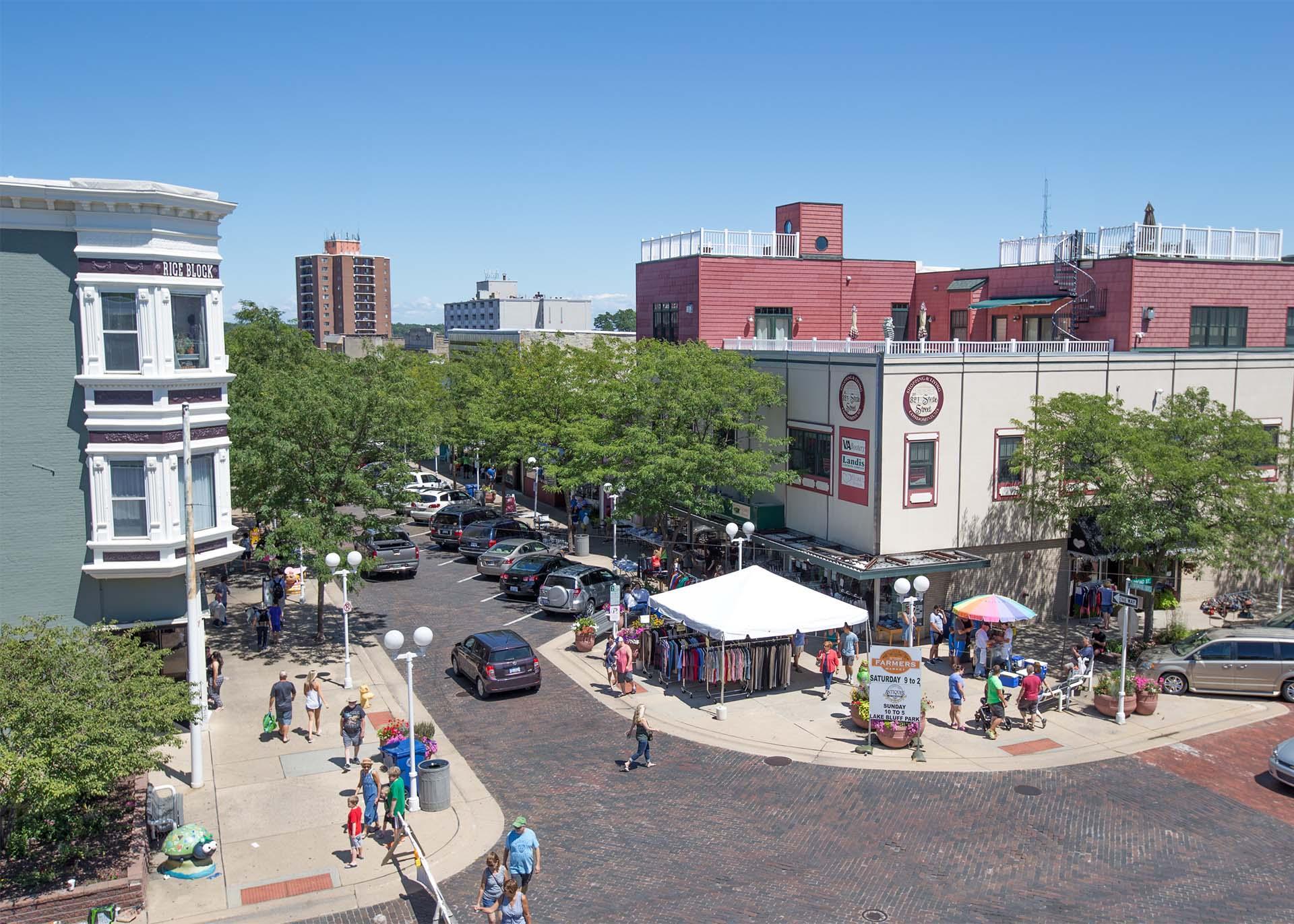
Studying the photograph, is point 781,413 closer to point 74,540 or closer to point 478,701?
point 478,701

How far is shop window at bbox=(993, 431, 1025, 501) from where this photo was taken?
29.9 metres

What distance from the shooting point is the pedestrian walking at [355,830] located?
52.0ft

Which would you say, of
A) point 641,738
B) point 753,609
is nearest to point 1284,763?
point 753,609

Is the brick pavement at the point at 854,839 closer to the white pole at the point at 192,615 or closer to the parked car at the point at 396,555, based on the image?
the white pole at the point at 192,615

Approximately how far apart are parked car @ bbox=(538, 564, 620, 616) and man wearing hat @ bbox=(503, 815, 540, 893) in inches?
667

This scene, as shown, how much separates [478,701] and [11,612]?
33.1 feet

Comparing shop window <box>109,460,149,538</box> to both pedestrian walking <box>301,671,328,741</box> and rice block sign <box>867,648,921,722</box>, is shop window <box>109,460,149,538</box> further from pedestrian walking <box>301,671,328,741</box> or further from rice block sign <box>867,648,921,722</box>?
rice block sign <box>867,648,921,722</box>

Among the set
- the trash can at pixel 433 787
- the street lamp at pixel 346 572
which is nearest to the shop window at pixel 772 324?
the street lamp at pixel 346 572

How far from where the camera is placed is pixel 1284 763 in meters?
19.1

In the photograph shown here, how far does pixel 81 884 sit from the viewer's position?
14.2m

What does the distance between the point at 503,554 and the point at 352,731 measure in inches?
678

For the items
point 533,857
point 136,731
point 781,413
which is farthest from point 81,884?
point 781,413

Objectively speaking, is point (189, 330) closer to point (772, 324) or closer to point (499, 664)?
point (499, 664)

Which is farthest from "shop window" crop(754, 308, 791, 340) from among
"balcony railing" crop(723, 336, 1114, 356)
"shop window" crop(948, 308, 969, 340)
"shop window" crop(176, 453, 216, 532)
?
"shop window" crop(176, 453, 216, 532)
